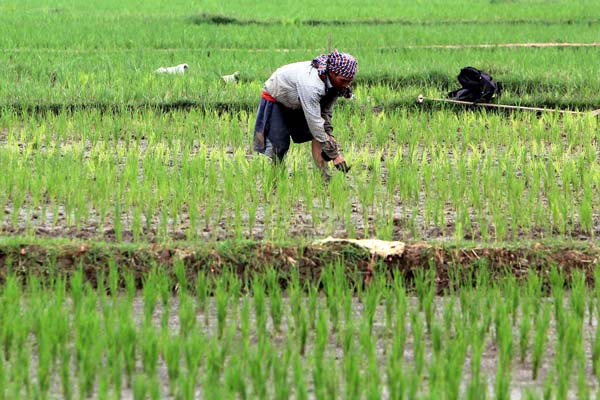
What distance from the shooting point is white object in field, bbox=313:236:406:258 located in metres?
4.70

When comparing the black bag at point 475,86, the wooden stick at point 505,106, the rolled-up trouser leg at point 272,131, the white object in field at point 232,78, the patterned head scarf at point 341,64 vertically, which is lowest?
the rolled-up trouser leg at point 272,131

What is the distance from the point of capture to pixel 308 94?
19.1ft

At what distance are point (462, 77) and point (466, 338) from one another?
5011 millimetres

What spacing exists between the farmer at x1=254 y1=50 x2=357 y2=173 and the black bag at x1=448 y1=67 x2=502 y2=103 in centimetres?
263

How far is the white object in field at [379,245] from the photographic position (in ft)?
15.4

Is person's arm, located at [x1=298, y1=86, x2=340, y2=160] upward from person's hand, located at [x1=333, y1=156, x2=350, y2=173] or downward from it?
upward

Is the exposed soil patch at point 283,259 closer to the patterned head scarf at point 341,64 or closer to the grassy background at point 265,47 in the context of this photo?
the patterned head scarf at point 341,64

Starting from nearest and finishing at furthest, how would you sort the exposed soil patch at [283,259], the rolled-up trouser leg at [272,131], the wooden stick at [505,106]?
the exposed soil patch at [283,259]
the rolled-up trouser leg at [272,131]
the wooden stick at [505,106]

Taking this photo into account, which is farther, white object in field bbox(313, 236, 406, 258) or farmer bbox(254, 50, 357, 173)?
farmer bbox(254, 50, 357, 173)

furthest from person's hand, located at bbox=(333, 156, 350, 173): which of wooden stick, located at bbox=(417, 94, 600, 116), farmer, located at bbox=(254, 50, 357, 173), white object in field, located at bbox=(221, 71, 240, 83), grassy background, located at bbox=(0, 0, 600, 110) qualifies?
white object in field, located at bbox=(221, 71, 240, 83)

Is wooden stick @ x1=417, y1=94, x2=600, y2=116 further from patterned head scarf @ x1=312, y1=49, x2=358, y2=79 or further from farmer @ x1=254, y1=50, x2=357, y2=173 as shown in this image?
patterned head scarf @ x1=312, y1=49, x2=358, y2=79

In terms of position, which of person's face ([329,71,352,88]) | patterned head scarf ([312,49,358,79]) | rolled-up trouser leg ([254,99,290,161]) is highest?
patterned head scarf ([312,49,358,79])

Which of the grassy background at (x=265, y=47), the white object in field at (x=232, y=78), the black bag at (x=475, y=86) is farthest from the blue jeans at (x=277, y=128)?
the white object in field at (x=232, y=78)

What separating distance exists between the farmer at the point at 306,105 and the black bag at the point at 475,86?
263cm
